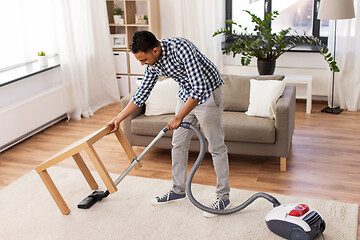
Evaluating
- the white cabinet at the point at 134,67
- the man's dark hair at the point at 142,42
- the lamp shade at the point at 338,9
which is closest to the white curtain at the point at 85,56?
the white cabinet at the point at 134,67

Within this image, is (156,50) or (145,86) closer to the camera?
(156,50)

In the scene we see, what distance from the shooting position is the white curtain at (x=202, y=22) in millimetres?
5648

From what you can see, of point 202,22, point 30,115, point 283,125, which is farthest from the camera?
point 202,22

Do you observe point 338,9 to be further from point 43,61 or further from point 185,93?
point 43,61

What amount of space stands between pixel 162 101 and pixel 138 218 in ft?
4.13

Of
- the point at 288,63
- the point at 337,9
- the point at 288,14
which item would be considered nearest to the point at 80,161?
the point at 337,9

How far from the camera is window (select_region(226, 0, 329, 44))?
570 cm

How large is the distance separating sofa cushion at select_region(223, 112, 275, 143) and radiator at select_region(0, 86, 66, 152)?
1989mm

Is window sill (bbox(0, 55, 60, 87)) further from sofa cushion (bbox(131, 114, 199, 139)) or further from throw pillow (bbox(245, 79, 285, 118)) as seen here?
throw pillow (bbox(245, 79, 285, 118))

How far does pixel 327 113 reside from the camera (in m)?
5.21

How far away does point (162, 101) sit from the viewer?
13.4 ft

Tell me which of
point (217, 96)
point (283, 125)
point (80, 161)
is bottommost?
point (80, 161)

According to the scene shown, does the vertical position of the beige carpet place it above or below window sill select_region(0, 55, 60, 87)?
below

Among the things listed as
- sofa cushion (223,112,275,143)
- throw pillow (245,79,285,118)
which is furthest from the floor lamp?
sofa cushion (223,112,275,143)
